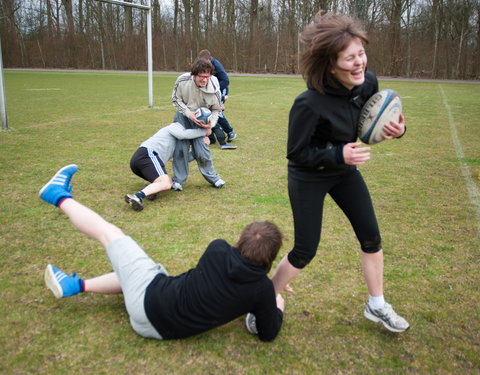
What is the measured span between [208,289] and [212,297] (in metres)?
0.05

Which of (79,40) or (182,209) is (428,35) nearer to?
(79,40)

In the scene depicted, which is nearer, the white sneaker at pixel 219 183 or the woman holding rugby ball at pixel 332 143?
the woman holding rugby ball at pixel 332 143

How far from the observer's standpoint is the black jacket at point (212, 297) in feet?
8.34

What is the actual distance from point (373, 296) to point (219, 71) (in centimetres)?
700

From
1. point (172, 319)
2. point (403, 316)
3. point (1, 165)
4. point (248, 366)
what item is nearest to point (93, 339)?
point (172, 319)

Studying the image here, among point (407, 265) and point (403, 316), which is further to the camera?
point (407, 265)

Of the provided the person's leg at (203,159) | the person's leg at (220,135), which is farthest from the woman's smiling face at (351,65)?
the person's leg at (220,135)

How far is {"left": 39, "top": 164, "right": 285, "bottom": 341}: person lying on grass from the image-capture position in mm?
2541

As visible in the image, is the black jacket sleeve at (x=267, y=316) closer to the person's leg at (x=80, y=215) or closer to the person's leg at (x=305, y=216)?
the person's leg at (x=305, y=216)

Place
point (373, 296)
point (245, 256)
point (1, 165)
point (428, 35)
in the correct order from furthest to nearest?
point (428, 35)
point (1, 165)
point (373, 296)
point (245, 256)

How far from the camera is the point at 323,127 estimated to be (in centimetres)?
263

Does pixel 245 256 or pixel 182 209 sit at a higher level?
pixel 245 256

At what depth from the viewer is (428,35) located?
38062 millimetres

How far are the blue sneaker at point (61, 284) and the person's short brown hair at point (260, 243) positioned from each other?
1.21 meters
